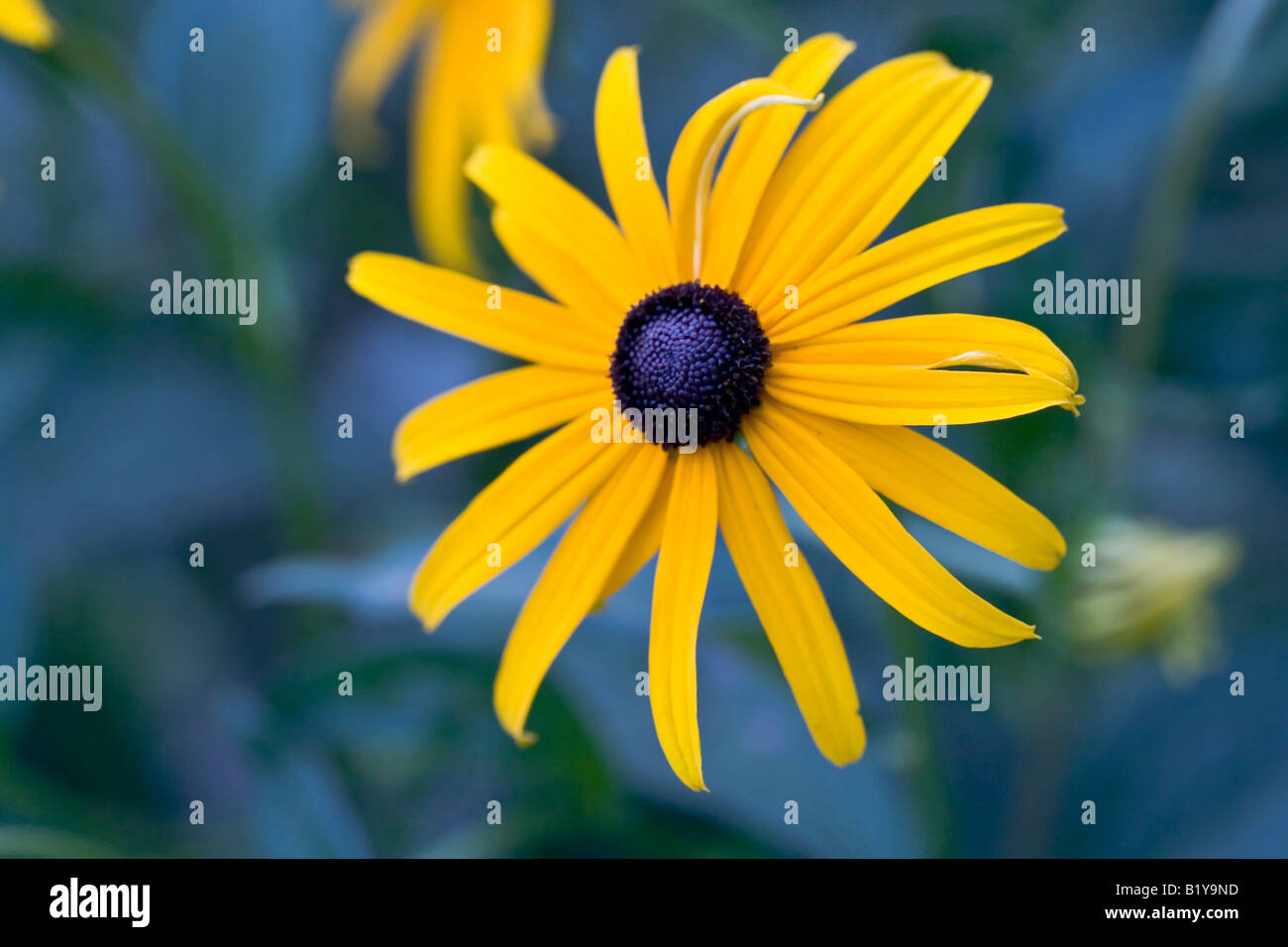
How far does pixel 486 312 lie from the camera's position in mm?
1050

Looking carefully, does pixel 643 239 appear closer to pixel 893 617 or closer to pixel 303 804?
pixel 893 617

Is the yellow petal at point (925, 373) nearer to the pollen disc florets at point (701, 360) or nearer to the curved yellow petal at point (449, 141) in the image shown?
the pollen disc florets at point (701, 360)

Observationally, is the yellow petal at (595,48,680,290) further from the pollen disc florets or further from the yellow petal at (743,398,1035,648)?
the yellow petal at (743,398,1035,648)

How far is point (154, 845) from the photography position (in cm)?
180

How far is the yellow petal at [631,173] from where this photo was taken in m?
1.00

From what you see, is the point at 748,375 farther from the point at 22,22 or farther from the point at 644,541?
the point at 22,22

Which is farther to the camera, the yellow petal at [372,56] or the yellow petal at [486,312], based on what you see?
the yellow petal at [372,56]

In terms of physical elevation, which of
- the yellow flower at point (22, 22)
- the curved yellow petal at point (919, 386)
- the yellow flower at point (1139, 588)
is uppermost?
the yellow flower at point (22, 22)

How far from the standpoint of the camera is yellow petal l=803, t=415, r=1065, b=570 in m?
0.83

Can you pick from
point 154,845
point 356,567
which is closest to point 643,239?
point 356,567

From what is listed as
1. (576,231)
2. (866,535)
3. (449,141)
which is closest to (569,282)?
(576,231)

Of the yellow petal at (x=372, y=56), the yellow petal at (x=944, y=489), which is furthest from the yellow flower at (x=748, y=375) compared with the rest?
the yellow petal at (x=372, y=56)

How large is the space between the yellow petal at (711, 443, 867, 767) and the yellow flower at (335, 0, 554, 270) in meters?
0.74

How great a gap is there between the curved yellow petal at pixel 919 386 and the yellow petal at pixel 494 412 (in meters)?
0.20
